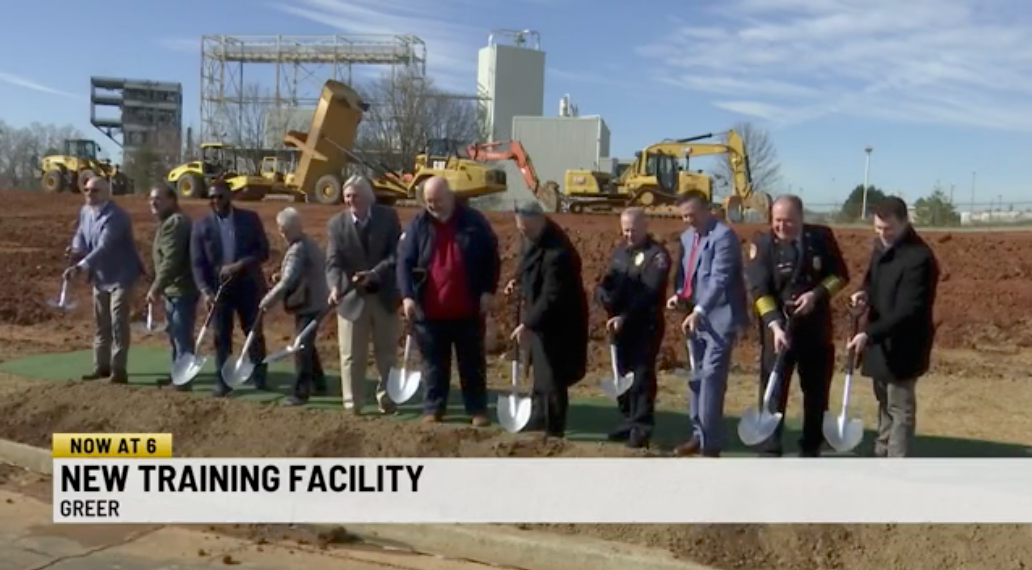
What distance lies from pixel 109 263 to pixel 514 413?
3.92 metres

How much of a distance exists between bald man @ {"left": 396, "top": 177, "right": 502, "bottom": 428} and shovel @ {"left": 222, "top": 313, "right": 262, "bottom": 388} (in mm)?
1831

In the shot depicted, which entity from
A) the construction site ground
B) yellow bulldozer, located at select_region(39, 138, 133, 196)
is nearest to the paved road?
the construction site ground

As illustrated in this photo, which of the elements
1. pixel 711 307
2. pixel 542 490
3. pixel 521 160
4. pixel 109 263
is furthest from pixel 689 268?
pixel 521 160

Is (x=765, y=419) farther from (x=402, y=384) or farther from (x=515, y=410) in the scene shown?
(x=402, y=384)

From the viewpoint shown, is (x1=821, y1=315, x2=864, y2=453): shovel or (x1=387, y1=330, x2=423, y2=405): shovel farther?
(x1=387, y1=330, x2=423, y2=405): shovel

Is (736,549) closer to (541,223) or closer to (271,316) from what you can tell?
(541,223)

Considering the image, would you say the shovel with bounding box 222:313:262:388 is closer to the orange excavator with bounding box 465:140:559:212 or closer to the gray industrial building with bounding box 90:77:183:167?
the orange excavator with bounding box 465:140:559:212

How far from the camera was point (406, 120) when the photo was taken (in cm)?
6094

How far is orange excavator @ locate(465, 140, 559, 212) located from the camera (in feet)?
119

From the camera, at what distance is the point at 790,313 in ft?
20.9

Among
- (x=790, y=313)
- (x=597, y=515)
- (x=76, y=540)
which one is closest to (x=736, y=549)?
(x=597, y=515)

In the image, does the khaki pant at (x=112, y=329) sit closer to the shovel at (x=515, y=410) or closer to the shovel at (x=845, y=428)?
the shovel at (x=515, y=410)

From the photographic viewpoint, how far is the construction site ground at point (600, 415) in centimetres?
529

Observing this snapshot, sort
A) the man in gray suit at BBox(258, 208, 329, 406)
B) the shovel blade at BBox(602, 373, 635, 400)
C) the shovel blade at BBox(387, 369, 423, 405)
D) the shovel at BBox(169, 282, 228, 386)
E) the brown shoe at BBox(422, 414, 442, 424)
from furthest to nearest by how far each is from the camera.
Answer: the shovel at BBox(169, 282, 228, 386) → the man in gray suit at BBox(258, 208, 329, 406) → the shovel blade at BBox(387, 369, 423, 405) → the brown shoe at BBox(422, 414, 442, 424) → the shovel blade at BBox(602, 373, 635, 400)
